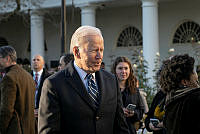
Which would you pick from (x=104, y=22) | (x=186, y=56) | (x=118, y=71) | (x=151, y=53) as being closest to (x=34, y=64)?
(x=118, y=71)

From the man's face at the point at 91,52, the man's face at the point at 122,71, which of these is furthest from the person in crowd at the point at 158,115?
the man's face at the point at 91,52

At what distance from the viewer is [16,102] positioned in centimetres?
535

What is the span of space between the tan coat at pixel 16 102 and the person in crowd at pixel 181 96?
7.53ft

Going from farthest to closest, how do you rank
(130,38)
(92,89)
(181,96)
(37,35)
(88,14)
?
(130,38) → (37,35) → (88,14) → (181,96) → (92,89)

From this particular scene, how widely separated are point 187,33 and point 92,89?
1621cm

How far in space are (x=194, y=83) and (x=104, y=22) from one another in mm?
18269

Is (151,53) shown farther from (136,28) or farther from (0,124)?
(0,124)

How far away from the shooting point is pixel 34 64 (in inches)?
305

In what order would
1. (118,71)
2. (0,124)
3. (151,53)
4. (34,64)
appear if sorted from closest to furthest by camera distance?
1. (0,124)
2. (118,71)
3. (34,64)
4. (151,53)

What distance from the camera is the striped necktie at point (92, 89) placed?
11.1 ft

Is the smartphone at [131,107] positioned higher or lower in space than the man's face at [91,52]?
lower

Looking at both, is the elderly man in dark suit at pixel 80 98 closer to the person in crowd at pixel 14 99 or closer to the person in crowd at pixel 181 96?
the person in crowd at pixel 181 96

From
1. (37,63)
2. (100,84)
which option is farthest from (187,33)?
(100,84)

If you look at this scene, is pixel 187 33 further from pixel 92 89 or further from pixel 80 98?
pixel 80 98
